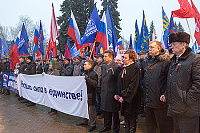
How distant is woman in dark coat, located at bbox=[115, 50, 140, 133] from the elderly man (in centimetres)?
112

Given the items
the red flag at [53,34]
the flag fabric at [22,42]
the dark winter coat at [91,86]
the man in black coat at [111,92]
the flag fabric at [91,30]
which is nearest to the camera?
the man in black coat at [111,92]

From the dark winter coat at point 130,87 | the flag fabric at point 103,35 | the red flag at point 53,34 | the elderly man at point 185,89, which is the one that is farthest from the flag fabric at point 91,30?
the elderly man at point 185,89

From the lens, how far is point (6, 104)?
785cm

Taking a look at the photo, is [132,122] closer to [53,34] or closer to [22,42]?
[53,34]

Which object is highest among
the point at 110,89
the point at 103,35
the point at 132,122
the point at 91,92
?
the point at 103,35

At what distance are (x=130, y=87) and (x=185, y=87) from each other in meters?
1.38

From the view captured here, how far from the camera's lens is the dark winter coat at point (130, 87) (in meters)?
3.82

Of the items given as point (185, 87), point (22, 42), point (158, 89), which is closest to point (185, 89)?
point (185, 87)

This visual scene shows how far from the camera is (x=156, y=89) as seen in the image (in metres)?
3.30

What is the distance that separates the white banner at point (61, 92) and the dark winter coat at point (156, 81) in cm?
208

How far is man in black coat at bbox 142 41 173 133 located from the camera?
129 inches

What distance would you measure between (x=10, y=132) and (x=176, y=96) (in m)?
4.54

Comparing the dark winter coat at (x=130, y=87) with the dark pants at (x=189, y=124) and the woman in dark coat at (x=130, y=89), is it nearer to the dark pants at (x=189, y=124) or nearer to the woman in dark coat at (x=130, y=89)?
the woman in dark coat at (x=130, y=89)

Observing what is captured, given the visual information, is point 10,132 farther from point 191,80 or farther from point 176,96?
point 191,80
